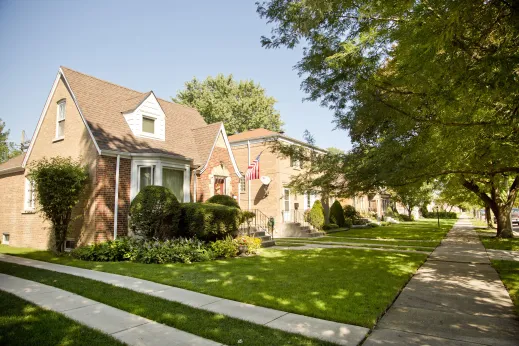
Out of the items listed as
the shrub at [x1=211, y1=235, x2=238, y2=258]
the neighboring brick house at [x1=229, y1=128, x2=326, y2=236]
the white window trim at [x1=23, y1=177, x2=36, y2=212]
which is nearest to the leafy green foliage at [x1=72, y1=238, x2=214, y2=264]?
the shrub at [x1=211, y1=235, x2=238, y2=258]

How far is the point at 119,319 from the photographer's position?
490cm

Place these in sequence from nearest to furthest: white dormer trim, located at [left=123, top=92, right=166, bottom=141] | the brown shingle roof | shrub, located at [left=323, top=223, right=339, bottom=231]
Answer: the brown shingle roof
white dormer trim, located at [left=123, top=92, right=166, bottom=141]
shrub, located at [left=323, top=223, right=339, bottom=231]

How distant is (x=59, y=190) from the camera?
1191 cm

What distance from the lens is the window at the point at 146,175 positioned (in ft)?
44.9

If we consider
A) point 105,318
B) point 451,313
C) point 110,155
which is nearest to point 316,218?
point 110,155

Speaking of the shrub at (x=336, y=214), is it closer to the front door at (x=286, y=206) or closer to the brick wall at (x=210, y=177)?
the front door at (x=286, y=206)

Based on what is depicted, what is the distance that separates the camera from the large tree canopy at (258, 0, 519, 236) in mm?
4324

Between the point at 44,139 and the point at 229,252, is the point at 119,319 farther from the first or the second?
the point at 44,139

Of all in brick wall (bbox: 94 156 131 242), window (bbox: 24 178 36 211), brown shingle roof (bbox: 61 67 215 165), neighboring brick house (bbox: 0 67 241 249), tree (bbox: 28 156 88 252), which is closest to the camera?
tree (bbox: 28 156 88 252)

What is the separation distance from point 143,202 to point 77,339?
7.78 meters

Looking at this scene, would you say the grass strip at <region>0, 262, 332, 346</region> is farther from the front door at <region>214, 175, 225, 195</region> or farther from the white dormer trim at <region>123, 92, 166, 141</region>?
the front door at <region>214, 175, 225, 195</region>

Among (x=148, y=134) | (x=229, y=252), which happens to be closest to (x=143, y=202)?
(x=229, y=252)

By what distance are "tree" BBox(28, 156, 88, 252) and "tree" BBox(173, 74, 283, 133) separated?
2904 centimetres

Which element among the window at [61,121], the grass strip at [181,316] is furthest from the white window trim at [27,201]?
the grass strip at [181,316]
